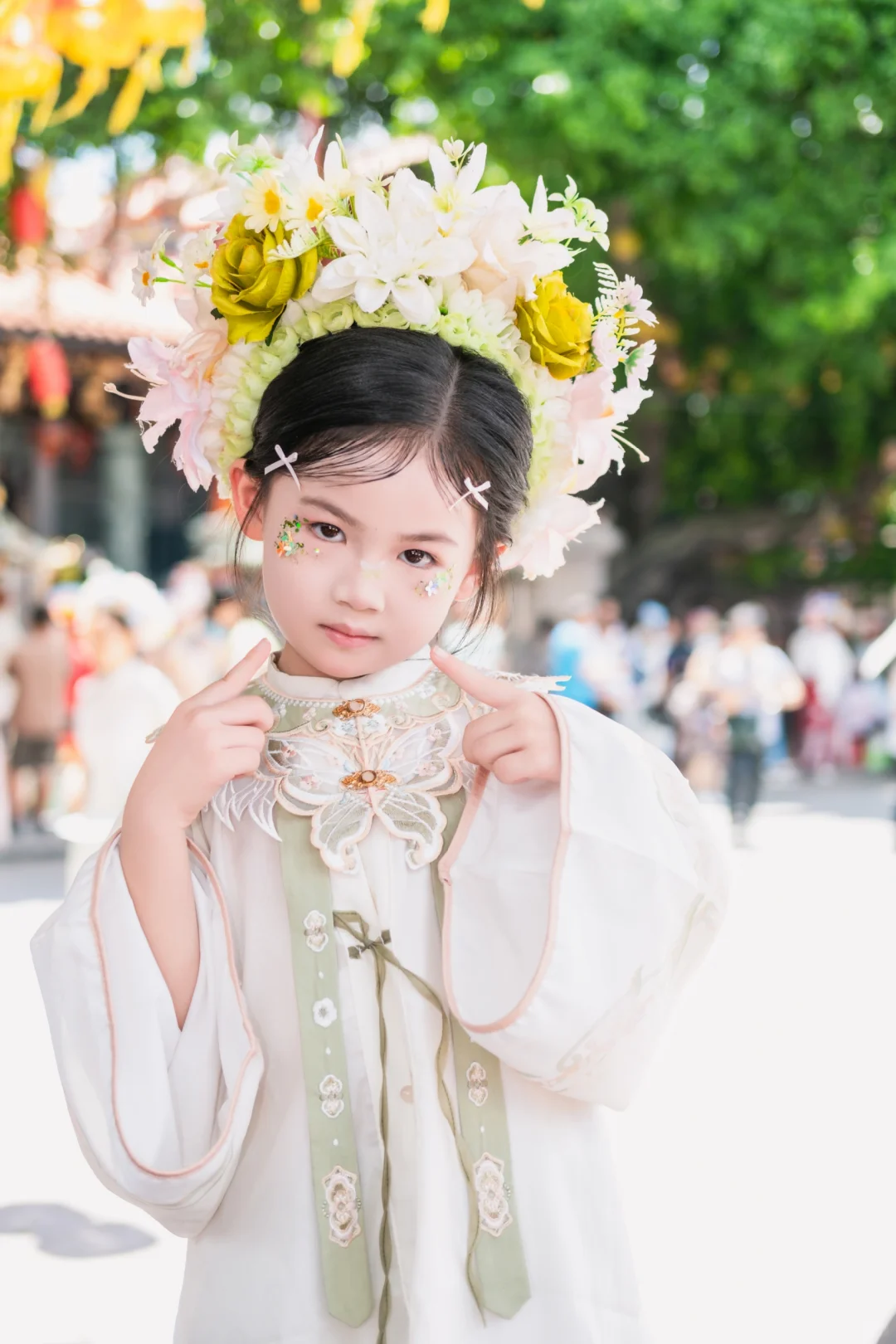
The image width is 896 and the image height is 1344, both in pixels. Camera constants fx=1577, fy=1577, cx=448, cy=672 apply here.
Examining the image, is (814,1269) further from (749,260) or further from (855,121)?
(749,260)

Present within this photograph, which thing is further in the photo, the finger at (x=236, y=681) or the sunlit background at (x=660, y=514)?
the sunlit background at (x=660, y=514)

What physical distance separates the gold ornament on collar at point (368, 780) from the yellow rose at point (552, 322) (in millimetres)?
537

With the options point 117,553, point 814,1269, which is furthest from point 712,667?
point 117,553

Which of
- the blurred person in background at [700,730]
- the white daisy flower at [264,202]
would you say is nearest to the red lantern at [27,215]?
the blurred person in background at [700,730]

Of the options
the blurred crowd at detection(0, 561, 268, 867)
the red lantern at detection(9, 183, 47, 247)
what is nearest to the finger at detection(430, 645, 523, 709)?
the blurred crowd at detection(0, 561, 268, 867)

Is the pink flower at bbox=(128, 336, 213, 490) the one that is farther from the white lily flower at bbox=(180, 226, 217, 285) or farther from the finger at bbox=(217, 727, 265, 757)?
the finger at bbox=(217, 727, 265, 757)

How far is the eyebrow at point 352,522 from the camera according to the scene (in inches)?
69.0

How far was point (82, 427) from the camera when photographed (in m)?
16.0

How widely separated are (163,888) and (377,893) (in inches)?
9.4

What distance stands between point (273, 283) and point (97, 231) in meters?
16.7

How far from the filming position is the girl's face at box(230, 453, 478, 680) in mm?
1747

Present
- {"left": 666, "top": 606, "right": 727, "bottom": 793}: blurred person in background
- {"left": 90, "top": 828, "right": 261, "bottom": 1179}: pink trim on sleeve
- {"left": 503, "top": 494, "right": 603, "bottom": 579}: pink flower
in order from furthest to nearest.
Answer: {"left": 666, "top": 606, "right": 727, "bottom": 793}: blurred person in background < {"left": 503, "top": 494, "right": 603, "bottom": 579}: pink flower < {"left": 90, "top": 828, "right": 261, "bottom": 1179}: pink trim on sleeve

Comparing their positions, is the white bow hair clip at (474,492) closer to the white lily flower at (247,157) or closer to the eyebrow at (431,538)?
the eyebrow at (431,538)

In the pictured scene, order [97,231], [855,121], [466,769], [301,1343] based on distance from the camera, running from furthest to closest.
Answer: [97,231], [855,121], [466,769], [301,1343]
